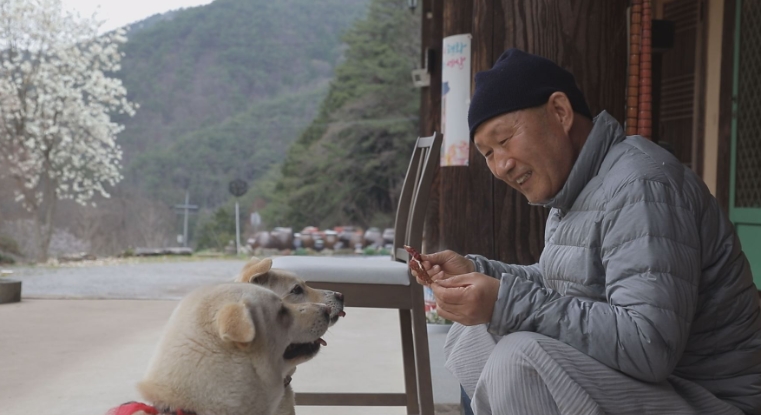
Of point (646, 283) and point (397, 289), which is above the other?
point (646, 283)

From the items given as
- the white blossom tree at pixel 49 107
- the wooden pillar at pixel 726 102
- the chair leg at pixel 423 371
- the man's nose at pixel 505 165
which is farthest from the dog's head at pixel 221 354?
the white blossom tree at pixel 49 107

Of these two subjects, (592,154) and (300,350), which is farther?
(300,350)

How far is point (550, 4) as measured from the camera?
2615 millimetres

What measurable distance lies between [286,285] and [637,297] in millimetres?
1161

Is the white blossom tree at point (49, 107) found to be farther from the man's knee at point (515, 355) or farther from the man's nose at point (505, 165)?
the man's knee at point (515, 355)

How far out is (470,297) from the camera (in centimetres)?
150

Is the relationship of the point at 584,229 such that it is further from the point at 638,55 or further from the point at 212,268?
the point at 212,268

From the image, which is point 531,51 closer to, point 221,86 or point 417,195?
point 417,195

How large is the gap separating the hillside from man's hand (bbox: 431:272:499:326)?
650 inches

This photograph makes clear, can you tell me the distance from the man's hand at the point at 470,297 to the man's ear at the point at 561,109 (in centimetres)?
42

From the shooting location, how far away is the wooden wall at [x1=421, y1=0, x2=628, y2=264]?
261 cm

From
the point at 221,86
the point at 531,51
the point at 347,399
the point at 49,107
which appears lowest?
the point at 347,399

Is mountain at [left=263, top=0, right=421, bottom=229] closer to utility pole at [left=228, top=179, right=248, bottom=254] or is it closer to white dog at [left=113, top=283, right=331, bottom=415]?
utility pole at [left=228, top=179, right=248, bottom=254]

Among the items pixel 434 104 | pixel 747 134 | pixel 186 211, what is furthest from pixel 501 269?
pixel 186 211
